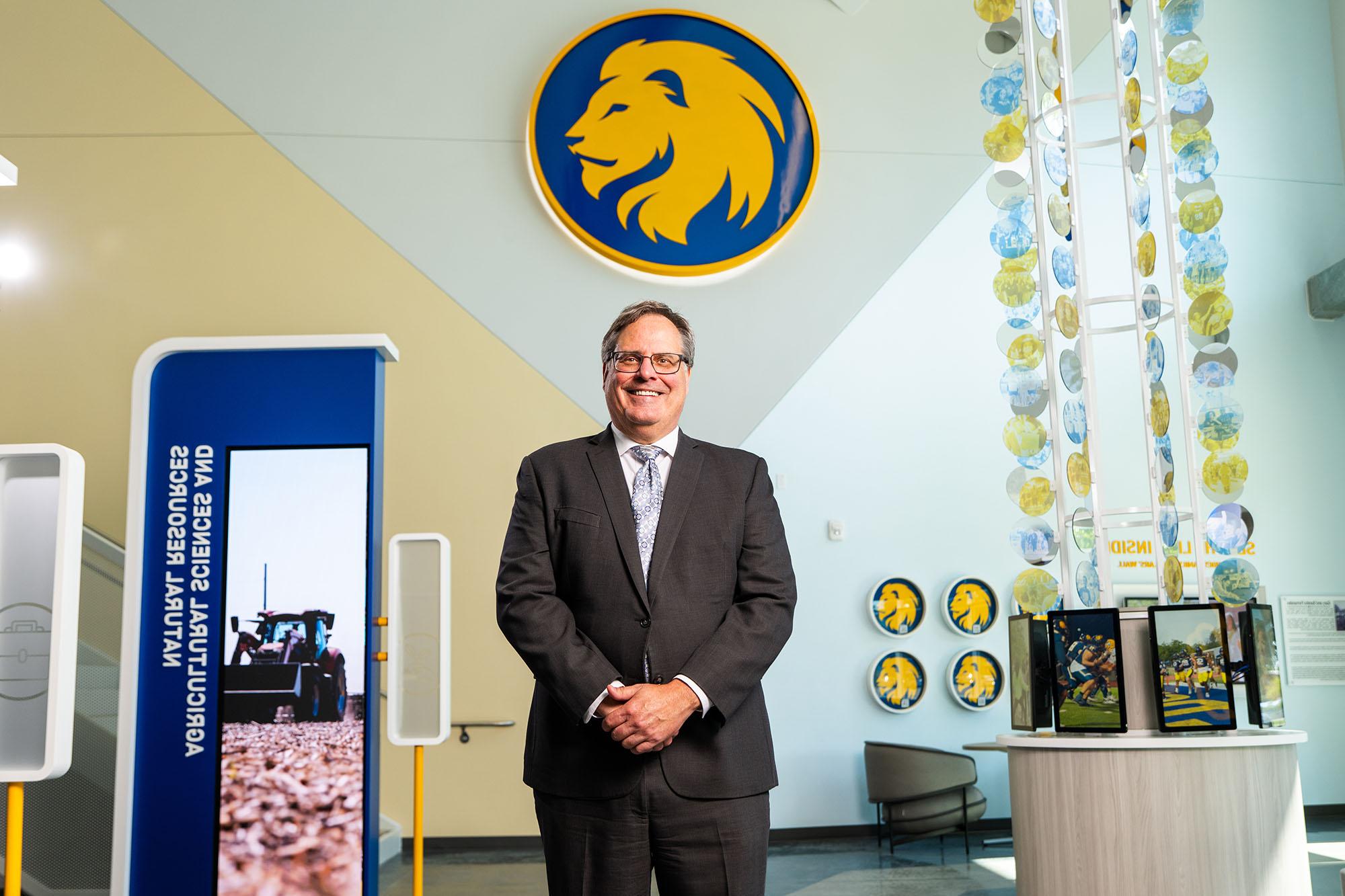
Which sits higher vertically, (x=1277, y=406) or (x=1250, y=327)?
(x=1250, y=327)

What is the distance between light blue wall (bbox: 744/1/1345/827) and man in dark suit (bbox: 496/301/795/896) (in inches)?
184

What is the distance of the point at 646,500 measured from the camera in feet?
7.12

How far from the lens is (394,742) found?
3.85m

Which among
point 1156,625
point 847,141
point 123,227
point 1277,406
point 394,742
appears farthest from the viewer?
point 1277,406

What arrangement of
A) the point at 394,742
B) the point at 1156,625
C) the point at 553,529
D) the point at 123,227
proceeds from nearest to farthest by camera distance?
1. the point at 553,529
2. the point at 1156,625
3. the point at 394,742
4. the point at 123,227

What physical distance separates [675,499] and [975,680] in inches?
207

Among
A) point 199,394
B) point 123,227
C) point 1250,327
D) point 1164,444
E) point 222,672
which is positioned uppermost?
point 123,227

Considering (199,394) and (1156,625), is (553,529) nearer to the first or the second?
(1156,625)

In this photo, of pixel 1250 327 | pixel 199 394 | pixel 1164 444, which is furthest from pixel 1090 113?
pixel 199 394

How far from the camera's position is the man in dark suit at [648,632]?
1945 millimetres

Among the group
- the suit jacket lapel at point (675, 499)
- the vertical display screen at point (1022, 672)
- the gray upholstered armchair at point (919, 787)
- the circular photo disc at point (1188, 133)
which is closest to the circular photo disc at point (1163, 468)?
the vertical display screen at point (1022, 672)

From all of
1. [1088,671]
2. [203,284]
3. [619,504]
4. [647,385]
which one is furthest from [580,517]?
[203,284]

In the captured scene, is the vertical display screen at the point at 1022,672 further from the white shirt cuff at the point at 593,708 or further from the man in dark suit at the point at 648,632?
the white shirt cuff at the point at 593,708

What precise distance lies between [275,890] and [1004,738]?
8.17 feet
